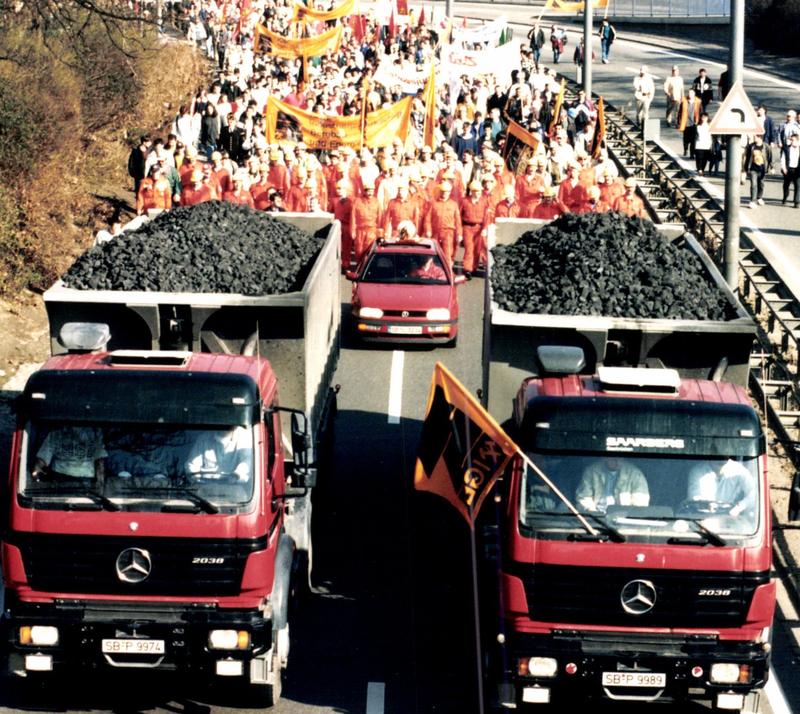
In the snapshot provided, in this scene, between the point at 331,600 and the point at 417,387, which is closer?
the point at 331,600

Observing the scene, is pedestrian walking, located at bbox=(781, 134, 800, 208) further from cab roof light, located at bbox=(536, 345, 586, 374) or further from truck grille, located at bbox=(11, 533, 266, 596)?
truck grille, located at bbox=(11, 533, 266, 596)

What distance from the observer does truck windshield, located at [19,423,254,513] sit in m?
11.1

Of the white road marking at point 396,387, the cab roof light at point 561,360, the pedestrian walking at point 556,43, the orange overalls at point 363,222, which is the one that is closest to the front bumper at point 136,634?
the cab roof light at point 561,360

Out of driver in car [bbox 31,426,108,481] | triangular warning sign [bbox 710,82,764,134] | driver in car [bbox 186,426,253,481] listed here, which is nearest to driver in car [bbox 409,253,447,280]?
triangular warning sign [bbox 710,82,764,134]

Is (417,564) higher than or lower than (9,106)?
lower

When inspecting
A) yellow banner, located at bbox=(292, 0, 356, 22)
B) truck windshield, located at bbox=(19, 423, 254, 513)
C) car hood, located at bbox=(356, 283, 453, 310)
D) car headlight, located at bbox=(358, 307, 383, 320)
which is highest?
yellow banner, located at bbox=(292, 0, 356, 22)

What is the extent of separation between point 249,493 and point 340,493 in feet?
18.7

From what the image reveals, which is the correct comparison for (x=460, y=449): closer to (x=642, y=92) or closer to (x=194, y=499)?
(x=194, y=499)

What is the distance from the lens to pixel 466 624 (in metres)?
13.7

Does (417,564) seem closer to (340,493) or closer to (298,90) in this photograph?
(340,493)

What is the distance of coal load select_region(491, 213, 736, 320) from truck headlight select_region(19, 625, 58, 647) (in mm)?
4992

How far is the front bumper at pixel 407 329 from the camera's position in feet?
72.4

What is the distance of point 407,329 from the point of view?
72.4ft

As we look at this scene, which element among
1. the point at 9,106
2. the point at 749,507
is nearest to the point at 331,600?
the point at 749,507
